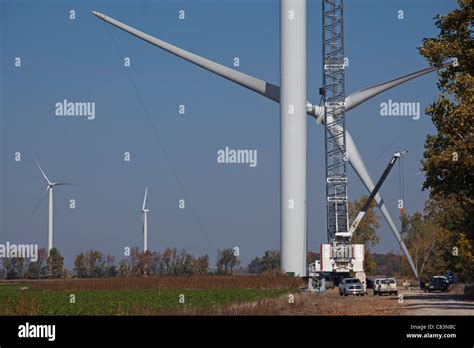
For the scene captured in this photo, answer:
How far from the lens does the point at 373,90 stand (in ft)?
312

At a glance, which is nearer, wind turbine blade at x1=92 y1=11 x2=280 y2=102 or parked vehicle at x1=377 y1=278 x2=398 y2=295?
parked vehicle at x1=377 y1=278 x2=398 y2=295

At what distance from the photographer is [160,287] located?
82.1 meters

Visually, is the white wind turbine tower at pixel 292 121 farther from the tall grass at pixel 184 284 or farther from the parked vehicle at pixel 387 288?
the parked vehicle at pixel 387 288

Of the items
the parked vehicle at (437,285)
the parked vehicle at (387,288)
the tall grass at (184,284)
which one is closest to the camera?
the parked vehicle at (387,288)

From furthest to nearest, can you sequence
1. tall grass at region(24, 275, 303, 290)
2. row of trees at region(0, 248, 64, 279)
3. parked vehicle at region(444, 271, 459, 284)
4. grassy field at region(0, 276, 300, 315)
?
1. row of trees at region(0, 248, 64, 279)
2. parked vehicle at region(444, 271, 459, 284)
3. tall grass at region(24, 275, 303, 290)
4. grassy field at region(0, 276, 300, 315)

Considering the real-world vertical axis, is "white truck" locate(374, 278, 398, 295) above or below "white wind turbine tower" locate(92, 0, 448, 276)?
below

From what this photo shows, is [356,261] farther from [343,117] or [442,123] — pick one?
[442,123]

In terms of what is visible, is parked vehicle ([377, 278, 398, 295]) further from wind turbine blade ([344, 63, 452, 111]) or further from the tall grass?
wind turbine blade ([344, 63, 452, 111])

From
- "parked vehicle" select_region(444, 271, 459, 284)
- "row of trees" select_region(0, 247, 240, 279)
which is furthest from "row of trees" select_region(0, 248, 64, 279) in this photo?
"parked vehicle" select_region(444, 271, 459, 284)

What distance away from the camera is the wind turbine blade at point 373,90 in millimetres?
87875

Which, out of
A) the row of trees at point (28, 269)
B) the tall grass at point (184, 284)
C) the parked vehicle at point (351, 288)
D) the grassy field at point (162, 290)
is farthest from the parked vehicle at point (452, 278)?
the row of trees at point (28, 269)

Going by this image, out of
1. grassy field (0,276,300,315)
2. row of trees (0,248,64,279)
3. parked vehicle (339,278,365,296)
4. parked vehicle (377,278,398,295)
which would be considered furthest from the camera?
row of trees (0,248,64,279)

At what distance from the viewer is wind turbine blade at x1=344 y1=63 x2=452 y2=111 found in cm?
8788
